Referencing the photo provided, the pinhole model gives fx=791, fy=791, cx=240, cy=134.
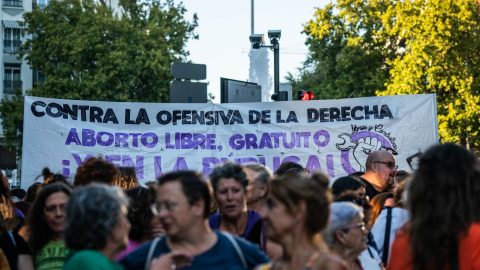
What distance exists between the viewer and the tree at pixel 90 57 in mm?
36000

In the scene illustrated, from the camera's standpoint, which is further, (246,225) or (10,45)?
(10,45)

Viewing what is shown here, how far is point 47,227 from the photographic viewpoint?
509 centimetres

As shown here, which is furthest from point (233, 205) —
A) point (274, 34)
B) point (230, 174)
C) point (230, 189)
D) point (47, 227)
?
point (274, 34)

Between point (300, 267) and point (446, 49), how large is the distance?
27.3 metres

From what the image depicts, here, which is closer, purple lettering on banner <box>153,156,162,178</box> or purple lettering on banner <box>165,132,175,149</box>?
purple lettering on banner <box>153,156,162,178</box>

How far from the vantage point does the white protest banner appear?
37.4 feet

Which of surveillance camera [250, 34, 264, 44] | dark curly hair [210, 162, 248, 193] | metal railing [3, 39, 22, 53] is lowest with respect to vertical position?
dark curly hair [210, 162, 248, 193]

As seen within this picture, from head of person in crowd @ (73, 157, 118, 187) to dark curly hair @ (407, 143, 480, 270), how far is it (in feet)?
10.9

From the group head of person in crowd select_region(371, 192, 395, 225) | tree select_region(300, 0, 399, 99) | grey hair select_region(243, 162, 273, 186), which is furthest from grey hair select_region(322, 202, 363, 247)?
tree select_region(300, 0, 399, 99)

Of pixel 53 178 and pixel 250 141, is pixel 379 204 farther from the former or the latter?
pixel 250 141

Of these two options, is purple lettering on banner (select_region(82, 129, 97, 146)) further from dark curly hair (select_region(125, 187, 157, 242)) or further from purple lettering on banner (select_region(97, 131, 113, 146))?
dark curly hair (select_region(125, 187, 157, 242))

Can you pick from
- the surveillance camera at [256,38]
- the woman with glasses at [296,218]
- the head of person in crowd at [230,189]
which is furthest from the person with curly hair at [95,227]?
the surveillance camera at [256,38]

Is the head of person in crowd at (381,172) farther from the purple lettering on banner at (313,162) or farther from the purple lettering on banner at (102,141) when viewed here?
the purple lettering on banner at (102,141)

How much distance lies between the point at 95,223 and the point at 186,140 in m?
7.88
